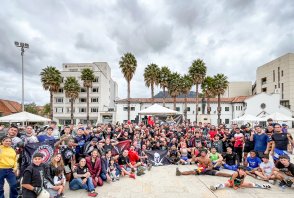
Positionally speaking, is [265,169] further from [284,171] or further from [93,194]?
[93,194]

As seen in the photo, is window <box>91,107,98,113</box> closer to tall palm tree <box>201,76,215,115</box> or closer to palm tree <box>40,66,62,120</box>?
palm tree <box>40,66,62,120</box>

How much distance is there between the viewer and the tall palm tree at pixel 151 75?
1665 inches

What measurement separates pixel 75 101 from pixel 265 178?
4673 centimetres

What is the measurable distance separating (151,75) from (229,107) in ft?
73.7

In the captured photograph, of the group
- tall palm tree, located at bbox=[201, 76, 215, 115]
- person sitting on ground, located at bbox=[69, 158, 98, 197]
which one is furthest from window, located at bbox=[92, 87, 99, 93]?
person sitting on ground, located at bbox=[69, 158, 98, 197]

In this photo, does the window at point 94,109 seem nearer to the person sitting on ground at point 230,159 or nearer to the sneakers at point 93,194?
the person sitting on ground at point 230,159

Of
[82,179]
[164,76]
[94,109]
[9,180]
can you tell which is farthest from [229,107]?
[9,180]

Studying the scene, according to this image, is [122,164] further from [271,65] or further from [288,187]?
[271,65]

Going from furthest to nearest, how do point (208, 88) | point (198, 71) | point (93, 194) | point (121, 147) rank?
1. point (208, 88)
2. point (198, 71)
3. point (121, 147)
4. point (93, 194)

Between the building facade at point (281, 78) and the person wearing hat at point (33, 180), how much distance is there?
184 feet

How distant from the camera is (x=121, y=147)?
9680 mm

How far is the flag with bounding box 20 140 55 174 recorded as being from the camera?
21.1 feet

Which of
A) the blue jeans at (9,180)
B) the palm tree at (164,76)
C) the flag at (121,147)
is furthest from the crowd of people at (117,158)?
the palm tree at (164,76)

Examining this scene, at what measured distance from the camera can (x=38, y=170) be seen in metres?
4.38
